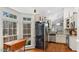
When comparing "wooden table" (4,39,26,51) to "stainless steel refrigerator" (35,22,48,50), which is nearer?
"wooden table" (4,39,26,51)

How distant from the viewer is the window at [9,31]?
6.30 ft

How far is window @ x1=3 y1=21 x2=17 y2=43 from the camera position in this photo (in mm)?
1921

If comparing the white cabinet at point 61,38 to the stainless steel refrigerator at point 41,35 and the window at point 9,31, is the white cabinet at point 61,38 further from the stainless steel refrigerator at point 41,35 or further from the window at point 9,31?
the window at point 9,31

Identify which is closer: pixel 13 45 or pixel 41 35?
pixel 13 45

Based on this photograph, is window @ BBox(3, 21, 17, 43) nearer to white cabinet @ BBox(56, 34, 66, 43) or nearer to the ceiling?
the ceiling

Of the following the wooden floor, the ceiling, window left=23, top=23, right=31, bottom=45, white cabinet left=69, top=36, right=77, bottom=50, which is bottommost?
the wooden floor

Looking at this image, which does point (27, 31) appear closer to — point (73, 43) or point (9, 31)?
point (9, 31)

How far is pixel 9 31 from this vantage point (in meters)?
1.95

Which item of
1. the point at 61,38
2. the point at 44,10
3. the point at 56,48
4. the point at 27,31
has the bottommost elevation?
the point at 56,48

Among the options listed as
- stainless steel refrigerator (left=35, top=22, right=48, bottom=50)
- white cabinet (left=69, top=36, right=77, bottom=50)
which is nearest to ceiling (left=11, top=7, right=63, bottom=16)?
stainless steel refrigerator (left=35, top=22, right=48, bottom=50)

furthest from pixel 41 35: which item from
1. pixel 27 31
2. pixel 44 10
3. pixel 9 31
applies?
pixel 9 31

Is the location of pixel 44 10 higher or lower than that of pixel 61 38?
higher
